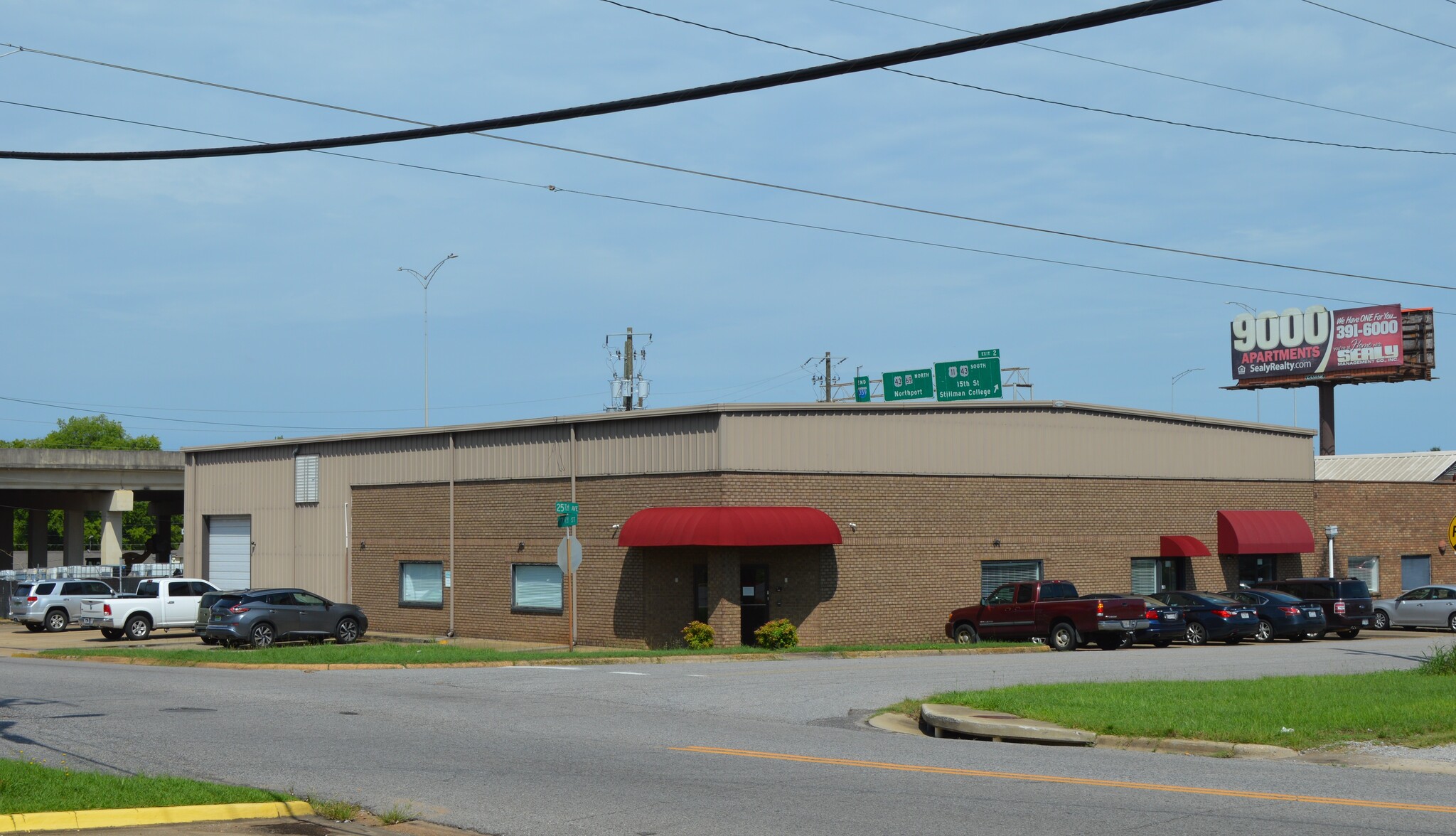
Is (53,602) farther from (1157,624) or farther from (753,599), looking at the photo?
(1157,624)

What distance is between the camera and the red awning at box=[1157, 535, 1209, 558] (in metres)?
41.3

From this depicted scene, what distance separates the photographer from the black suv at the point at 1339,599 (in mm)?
37156

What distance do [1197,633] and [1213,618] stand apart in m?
0.59

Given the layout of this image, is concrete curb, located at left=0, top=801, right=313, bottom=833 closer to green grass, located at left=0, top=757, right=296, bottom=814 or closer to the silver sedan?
green grass, located at left=0, top=757, right=296, bottom=814

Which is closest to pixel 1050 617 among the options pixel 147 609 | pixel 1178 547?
pixel 1178 547

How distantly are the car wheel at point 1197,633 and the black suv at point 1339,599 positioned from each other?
3.80 metres

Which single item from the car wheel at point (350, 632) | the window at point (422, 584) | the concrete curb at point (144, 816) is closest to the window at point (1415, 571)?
the car wheel at point (350, 632)

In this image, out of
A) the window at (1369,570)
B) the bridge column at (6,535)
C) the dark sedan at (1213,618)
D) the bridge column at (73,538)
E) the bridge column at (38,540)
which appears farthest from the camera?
the bridge column at (6,535)

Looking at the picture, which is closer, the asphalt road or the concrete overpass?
the asphalt road

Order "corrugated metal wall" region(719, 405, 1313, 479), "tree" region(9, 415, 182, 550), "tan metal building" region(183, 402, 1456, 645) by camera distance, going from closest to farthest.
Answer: "tan metal building" region(183, 402, 1456, 645)
"corrugated metal wall" region(719, 405, 1313, 479)
"tree" region(9, 415, 182, 550)

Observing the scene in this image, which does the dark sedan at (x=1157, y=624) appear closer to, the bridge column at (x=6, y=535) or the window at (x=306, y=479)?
the window at (x=306, y=479)

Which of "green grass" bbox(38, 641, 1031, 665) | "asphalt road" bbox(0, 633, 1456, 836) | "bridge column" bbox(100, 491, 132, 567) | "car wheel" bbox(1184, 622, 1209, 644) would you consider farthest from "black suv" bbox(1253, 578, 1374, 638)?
"bridge column" bbox(100, 491, 132, 567)

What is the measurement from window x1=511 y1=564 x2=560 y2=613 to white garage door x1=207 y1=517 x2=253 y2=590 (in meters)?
14.8

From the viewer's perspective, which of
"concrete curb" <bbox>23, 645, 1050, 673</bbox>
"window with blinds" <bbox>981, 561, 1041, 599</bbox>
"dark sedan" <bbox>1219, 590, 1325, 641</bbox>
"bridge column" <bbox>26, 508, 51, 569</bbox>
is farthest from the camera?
"bridge column" <bbox>26, 508, 51, 569</bbox>
